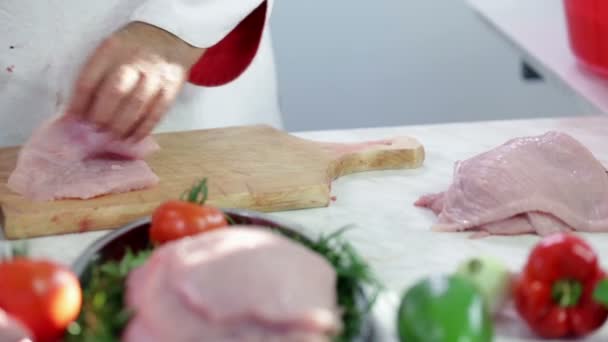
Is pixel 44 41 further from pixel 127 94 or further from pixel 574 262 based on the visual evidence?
pixel 574 262

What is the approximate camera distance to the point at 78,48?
4.86 ft

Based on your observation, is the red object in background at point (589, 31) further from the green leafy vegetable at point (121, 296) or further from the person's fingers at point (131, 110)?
the green leafy vegetable at point (121, 296)

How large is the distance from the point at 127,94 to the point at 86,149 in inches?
3.8

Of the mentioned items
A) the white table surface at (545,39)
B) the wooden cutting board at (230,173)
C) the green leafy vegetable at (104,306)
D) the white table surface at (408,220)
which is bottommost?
the white table surface at (545,39)

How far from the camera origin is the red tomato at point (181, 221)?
2.92 ft

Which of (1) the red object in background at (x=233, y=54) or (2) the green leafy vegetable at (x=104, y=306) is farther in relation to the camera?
(1) the red object in background at (x=233, y=54)

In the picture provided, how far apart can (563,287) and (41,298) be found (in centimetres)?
45

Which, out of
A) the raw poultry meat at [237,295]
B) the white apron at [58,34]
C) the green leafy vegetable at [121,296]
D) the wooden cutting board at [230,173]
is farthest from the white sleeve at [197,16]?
the raw poultry meat at [237,295]

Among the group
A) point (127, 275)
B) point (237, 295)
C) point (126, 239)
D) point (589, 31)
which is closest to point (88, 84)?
point (126, 239)

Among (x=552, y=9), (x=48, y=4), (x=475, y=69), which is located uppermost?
(x=48, y=4)

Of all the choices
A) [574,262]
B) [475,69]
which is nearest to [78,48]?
[574,262]

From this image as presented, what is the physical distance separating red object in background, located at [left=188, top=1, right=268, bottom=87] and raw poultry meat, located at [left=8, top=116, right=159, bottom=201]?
1.06 ft

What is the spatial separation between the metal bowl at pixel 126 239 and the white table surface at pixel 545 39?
0.90m

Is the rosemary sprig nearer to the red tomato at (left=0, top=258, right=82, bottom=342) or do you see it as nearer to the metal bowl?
the metal bowl
